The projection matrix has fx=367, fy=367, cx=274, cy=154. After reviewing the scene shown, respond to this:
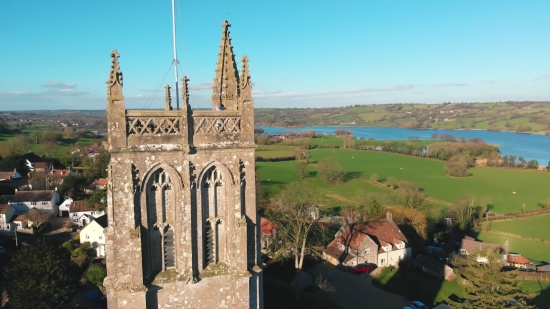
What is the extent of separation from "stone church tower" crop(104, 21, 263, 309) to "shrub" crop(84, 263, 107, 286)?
2636cm

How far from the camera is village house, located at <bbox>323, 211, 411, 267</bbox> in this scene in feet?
141

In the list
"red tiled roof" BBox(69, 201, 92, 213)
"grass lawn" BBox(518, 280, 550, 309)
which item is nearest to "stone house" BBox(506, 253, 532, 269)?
"grass lawn" BBox(518, 280, 550, 309)

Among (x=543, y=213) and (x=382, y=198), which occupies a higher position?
(x=382, y=198)

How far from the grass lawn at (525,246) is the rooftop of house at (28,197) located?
67225mm

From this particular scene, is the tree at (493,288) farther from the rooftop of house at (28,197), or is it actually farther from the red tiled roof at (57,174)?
the red tiled roof at (57,174)

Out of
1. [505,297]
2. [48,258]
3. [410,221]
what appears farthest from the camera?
[410,221]

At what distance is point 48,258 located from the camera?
2872cm

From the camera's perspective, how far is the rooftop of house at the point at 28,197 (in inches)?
2257

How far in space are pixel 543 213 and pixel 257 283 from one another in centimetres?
6992

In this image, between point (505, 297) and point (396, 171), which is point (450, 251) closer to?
point (505, 297)

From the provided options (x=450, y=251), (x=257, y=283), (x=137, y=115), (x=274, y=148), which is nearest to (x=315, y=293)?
(x=450, y=251)

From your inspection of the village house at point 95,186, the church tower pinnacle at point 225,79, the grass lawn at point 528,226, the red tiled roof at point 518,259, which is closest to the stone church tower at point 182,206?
the church tower pinnacle at point 225,79

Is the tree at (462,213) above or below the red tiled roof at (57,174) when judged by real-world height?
below

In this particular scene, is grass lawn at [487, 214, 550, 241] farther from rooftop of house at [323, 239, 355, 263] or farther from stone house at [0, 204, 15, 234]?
stone house at [0, 204, 15, 234]
